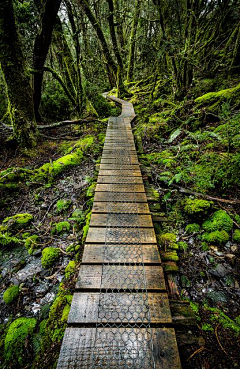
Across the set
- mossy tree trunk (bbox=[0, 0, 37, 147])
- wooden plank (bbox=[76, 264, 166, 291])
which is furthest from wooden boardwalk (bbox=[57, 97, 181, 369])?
mossy tree trunk (bbox=[0, 0, 37, 147])

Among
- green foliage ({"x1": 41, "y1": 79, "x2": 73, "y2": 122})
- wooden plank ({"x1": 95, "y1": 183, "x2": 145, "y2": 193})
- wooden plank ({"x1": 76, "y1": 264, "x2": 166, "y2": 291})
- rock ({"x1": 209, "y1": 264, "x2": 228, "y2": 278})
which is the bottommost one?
rock ({"x1": 209, "y1": 264, "x2": 228, "y2": 278})

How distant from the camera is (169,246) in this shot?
235 centimetres

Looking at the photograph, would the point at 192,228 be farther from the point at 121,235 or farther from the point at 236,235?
the point at 121,235

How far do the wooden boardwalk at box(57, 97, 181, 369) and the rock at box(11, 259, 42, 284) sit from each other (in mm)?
1103

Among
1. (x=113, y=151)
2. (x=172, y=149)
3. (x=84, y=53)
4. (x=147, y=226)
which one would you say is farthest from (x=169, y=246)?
(x=84, y=53)

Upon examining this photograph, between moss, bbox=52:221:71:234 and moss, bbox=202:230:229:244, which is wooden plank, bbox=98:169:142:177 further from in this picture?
moss, bbox=202:230:229:244

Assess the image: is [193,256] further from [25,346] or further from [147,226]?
[25,346]

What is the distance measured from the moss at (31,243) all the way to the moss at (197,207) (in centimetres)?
272

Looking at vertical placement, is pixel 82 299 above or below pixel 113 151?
below

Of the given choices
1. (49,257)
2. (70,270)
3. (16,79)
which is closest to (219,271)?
(70,270)

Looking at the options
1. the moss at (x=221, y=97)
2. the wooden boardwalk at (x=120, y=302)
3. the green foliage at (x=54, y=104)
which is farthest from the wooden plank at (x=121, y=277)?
the green foliage at (x=54, y=104)

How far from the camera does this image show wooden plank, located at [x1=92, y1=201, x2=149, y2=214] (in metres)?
2.66

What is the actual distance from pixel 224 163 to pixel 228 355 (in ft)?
9.64

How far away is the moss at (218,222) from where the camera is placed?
263 centimetres
